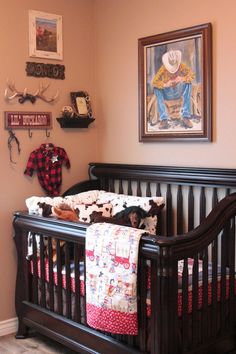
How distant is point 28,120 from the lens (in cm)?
329

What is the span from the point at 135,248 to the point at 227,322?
73 cm

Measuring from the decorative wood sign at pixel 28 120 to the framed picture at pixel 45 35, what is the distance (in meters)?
0.39

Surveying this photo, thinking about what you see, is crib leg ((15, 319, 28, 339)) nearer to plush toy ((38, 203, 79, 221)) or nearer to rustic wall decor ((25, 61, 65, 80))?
plush toy ((38, 203, 79, 221))

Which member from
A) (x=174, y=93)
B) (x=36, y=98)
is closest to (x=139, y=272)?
(x=174, y=93)

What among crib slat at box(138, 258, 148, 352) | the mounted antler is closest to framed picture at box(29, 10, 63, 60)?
the mounted antler

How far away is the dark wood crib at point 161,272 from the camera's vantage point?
86.5 inches

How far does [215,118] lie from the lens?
9.25 ft

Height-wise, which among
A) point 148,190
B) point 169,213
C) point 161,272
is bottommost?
point 161,272

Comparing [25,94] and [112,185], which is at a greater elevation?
[25,94]

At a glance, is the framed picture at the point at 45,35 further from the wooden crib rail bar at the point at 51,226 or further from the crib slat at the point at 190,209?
the crib slat at the point at 190,209

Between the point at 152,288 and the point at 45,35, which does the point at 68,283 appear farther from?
the point at 45,35

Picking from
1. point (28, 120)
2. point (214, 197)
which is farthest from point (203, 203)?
point (28, 120)

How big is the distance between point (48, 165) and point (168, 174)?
0.83m

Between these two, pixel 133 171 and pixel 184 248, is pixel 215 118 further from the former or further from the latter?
pixel 184 248
